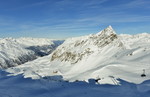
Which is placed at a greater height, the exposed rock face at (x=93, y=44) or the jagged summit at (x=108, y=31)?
the jagged summit at (x=108, y=31)

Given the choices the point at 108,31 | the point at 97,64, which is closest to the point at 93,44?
the point at 108,31

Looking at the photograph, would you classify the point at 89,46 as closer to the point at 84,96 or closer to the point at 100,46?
the point at 100,46

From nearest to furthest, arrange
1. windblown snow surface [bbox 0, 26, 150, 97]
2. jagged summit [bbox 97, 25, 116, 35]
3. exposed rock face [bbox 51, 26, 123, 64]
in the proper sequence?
windblown snow surface [bbox 0, 26, 150, 97]
exposed rock face [bbox 51, 26, 123, 64]
jagged summit [bbox 97, 25, 116, 35]

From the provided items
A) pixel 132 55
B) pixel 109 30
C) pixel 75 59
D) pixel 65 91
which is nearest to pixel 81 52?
pixel 75 59

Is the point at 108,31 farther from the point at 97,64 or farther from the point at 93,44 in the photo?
the point at 97,64

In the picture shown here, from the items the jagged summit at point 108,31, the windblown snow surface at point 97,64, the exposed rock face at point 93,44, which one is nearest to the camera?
the windblown snow surface at point 97,64

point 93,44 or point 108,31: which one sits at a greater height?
point 108,31

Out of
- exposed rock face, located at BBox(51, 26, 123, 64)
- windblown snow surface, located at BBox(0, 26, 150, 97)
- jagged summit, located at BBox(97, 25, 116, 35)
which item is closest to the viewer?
windblown snow surface, located at BBox(0, 26, 150, 97)

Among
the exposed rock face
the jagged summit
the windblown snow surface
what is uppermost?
the jagged summit

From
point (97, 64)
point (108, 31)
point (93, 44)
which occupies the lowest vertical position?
point (97, 64)

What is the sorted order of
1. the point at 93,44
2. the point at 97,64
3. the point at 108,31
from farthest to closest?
the point at 108,31
the point at 93,44
the point at 97,64

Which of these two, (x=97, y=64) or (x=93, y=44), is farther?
(x=93, y=44)
